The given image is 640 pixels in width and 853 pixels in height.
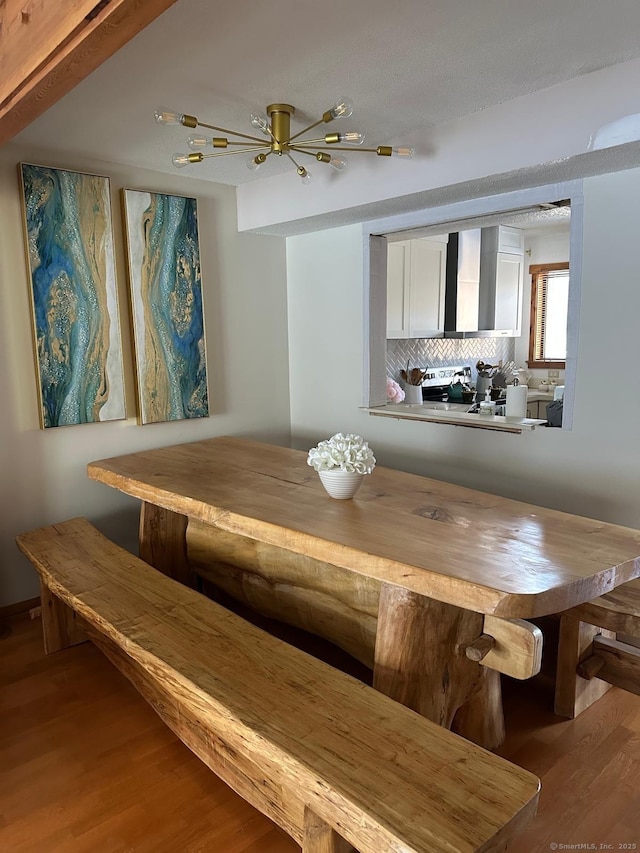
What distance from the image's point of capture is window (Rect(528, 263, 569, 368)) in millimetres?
Result: 5988

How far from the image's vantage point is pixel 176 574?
3031mm

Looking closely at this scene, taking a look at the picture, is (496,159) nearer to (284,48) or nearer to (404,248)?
(284,48)

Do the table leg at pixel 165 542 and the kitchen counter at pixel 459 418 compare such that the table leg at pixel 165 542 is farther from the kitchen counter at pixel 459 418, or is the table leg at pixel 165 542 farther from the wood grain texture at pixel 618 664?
the wood grain texture at pixel 618 664

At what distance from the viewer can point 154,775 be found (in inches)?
77.3

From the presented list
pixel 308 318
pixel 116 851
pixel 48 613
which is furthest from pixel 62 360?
pixel 116 851

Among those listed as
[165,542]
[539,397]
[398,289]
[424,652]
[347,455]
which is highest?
[398,289]

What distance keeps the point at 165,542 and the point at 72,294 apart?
135 centimetres

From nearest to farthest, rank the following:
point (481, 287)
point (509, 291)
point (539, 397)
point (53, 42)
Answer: point (53, 42) → point (481, 287) → point (539, 397) → point (509, 291)

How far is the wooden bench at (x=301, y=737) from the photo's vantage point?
3.92 ft

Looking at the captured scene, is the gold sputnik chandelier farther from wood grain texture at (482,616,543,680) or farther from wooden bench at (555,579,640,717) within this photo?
wooden bench at (555,579,640,717)

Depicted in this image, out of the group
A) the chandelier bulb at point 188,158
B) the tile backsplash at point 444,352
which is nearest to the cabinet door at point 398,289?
the tile backsplash at point 444,352

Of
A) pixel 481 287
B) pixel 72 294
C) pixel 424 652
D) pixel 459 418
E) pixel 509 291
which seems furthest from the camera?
pixel 509 291

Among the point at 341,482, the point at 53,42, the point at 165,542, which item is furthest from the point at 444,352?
the point at 53,42

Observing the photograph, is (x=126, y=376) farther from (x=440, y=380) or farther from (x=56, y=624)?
(x=440, y=380)
